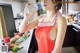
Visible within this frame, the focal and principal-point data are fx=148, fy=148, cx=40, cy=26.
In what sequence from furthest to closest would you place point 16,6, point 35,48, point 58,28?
point 16,6, point 35,48, point 58,28

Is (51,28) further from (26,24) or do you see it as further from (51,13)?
(26,24)

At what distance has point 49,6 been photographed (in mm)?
940

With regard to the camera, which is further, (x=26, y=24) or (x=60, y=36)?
(x=26, y=24)

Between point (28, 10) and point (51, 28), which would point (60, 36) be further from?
point (28, 10)

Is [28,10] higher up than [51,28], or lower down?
higher up

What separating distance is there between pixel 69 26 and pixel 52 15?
1.08 m

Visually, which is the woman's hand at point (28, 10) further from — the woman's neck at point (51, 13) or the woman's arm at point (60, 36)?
the woman's arm at point (60, 36)

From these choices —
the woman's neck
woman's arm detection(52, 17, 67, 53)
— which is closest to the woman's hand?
the woman's neck

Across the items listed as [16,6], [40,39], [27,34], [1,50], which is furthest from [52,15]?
[16,6]

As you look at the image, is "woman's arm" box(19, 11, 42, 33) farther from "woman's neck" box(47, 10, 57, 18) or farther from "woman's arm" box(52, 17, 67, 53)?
"woman's arm" box(52, 17, 67, 53)

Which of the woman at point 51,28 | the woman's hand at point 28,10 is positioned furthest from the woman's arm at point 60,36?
the woman's hand at point 28,10

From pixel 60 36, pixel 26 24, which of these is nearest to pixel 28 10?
pixel 26 24

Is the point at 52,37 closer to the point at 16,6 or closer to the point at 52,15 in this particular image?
the point at 52,15

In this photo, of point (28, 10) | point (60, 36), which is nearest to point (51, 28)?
point (60, 36)
